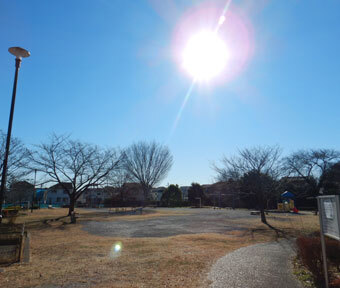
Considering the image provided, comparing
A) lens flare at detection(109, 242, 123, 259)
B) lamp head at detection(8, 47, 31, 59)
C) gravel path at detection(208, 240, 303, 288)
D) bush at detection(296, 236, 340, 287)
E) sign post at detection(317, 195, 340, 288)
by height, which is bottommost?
lens flare at detection(109, 242, 123, 259)

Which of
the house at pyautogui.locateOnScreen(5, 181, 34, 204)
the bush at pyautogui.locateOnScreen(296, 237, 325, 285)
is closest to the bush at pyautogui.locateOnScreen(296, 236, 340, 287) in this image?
the bush at pyautogui.locateOnScreen(296, 237, 325, 285)

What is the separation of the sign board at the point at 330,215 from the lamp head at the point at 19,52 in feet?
30.2

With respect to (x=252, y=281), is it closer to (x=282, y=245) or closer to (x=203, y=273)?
(x=203, y=273)

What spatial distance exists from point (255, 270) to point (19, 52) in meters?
9.38

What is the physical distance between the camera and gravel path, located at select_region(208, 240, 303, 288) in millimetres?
4938

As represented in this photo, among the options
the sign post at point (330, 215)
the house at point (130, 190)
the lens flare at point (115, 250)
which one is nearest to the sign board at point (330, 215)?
the sign post at point (330, 215)

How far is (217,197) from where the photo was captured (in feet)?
170

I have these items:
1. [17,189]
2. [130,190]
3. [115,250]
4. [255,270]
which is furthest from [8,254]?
[130,190]

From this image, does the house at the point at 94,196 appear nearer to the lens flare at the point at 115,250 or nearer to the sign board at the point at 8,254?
the lens flare at the point at 115,250

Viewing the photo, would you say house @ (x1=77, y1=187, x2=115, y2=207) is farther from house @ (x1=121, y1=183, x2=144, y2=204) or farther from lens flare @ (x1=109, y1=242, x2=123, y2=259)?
lens flare @ (x1=109, y1=242, x2=123, y2=259)

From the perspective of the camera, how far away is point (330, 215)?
3971 mm

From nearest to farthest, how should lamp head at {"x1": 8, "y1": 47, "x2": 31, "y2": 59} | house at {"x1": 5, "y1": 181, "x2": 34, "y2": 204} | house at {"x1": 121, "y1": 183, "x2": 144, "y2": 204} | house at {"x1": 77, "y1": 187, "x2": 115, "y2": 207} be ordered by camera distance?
1. lamp head at {"x1": 8, "y1": 47, "x2": 31, "y2": 59}
2. house at {"x1": 5, "y1": 181, "x2": 34, "y2": 204}
3. house at {"x1": 77, "y1": 187, "x2": 115, "y2": 207}
4. house at {"x1": 121, "y1": 183, "x2": 144, "y2": 204}

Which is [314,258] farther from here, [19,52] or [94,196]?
[94,196]

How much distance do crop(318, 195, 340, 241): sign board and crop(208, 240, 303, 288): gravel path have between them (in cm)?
147
